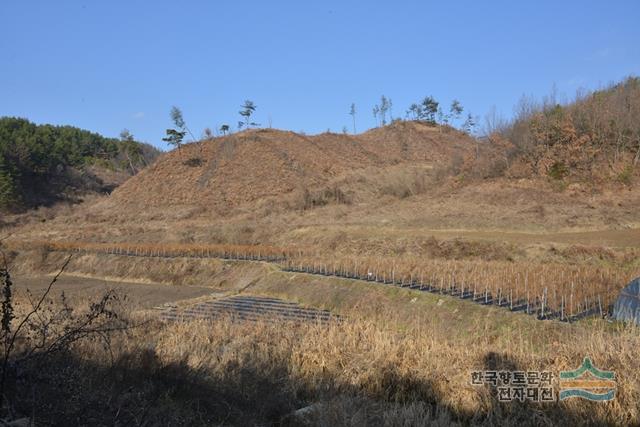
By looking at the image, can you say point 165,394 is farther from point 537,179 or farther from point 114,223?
point 114,223

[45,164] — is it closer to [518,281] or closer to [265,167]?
[265,167]

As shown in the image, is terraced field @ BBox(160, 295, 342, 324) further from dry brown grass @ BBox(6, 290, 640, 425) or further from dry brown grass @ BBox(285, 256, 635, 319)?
dry brown grass @ BBox(6, 290, 640, 425)

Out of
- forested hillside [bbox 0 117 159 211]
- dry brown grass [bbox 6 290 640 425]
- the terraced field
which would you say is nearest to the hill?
forested hillside [bbox 0 117 159 211]

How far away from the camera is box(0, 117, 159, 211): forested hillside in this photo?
198 feet

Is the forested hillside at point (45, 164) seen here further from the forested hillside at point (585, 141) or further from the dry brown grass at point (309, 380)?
the dry brown grass at point (309, 380)

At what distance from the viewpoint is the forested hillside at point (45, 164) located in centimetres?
6025

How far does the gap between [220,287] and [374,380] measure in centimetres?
1825

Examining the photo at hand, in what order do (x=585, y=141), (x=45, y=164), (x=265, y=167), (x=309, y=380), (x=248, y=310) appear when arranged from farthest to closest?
(x=45, y=164) < (x=265, y=167) < (x=585, y=141) < (x=248, y=310) < (x=309, y=380)

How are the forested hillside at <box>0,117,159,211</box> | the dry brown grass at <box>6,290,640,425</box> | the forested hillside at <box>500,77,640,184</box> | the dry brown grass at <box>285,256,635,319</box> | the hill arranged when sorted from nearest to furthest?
the dry brown grass at <box>6,290,640,425</box> < the dry brown grass at <box>285,256,635,319</box> < the forested hillside at <box>500,77,640,184</box> < the hill < the forested hillside at <box>0,117,159,211</box>

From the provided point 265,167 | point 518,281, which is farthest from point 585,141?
point 265,167

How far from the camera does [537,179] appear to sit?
113 feet

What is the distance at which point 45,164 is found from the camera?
6950 cm

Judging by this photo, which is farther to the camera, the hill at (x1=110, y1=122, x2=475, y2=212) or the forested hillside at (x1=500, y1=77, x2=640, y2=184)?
the hill at (x1=110, y1=122, x2=475, y2=212)

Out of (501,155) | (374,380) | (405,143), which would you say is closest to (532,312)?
(374,380)
